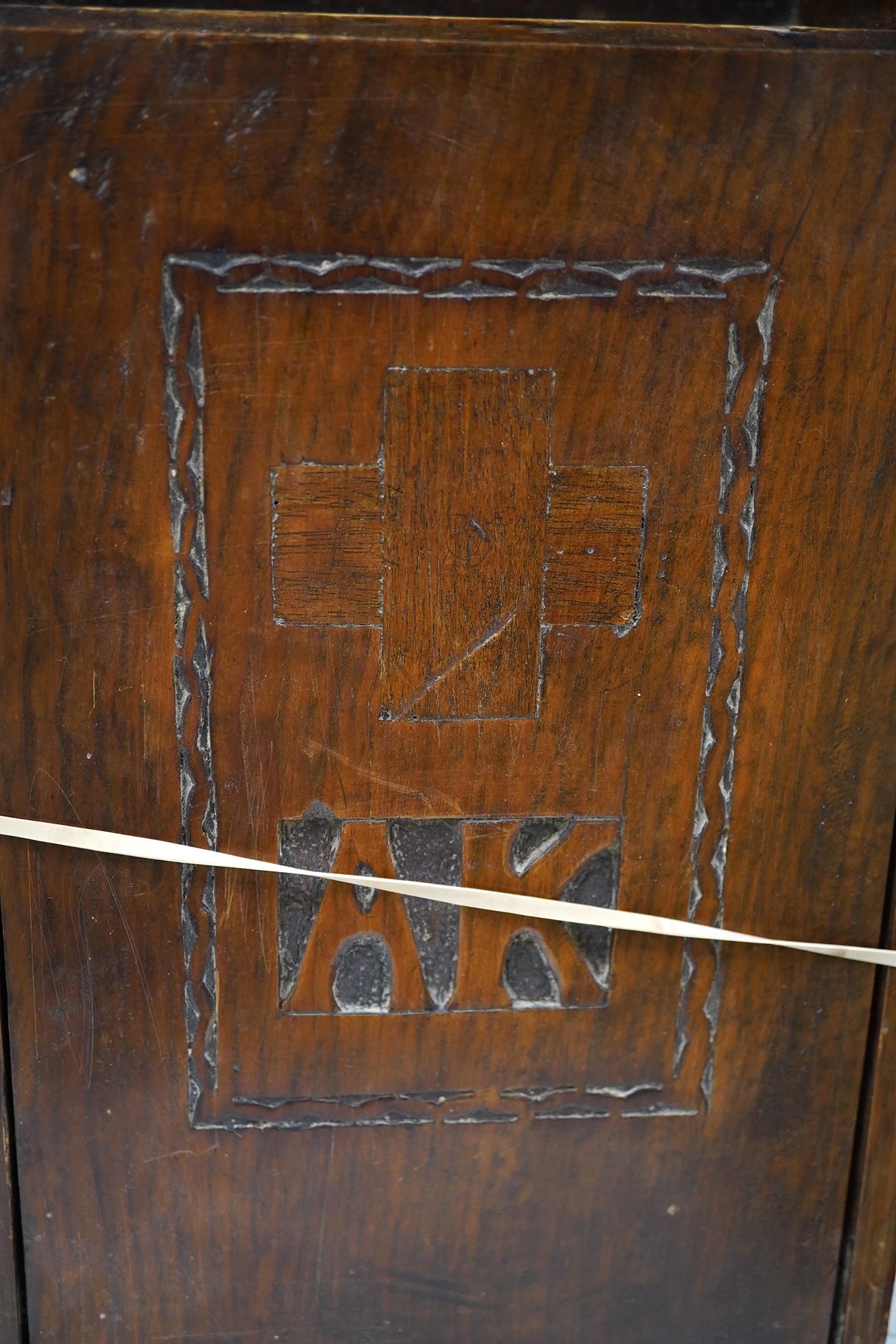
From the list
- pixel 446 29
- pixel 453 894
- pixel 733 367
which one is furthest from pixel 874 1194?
pixel 446 29

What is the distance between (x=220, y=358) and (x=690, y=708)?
43 cm

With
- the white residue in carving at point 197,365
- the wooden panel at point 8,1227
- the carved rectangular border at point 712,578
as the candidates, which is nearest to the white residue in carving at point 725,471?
the carved rectangular border at point 712,578

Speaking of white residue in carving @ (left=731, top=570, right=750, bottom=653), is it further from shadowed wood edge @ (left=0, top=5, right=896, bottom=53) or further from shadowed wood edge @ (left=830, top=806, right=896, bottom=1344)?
shadowed wood edge @ (left=0, top=5, right=896, bottom=53)

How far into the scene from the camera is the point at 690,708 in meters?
1.00

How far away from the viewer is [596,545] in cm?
95

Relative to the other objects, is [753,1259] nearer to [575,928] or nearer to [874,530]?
[575,928]

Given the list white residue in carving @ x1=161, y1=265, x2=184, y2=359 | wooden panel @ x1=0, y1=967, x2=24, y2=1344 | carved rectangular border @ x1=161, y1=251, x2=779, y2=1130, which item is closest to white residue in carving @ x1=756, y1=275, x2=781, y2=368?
carved rectangular border @ x1=161, y1=251, x2=779, y2=1130

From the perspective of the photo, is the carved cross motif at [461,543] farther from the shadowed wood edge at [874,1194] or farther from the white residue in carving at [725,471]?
the shadowed wood edge at [874,1194]

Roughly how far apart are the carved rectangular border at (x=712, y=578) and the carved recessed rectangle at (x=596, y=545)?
0.06m

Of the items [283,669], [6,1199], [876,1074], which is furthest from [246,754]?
A: [876,1074]

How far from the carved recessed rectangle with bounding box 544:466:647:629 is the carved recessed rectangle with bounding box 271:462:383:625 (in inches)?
5.1

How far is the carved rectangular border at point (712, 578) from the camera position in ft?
2.86

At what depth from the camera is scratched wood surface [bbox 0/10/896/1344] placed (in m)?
0.85

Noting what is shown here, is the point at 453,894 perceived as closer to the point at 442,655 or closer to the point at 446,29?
the point at 442,655
